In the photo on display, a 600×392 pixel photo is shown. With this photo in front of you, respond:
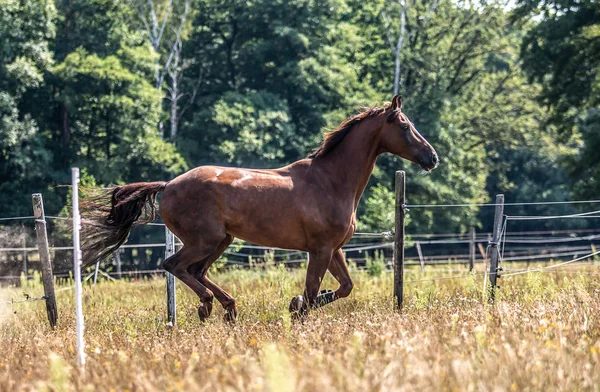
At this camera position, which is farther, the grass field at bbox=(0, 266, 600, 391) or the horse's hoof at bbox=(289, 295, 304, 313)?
the horse's hoof at bbox=(289, 295, 304, 313)

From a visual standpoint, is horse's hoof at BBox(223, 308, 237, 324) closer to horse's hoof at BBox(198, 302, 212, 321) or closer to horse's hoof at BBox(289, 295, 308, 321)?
horse's hoof at BBox(198, 302, 212, 321)

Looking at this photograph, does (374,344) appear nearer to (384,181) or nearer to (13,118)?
(13,118)

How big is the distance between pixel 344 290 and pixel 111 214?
2781 millimetres

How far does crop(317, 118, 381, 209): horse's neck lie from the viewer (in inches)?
371

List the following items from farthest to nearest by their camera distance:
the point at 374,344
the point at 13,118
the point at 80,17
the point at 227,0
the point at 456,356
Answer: the point at 227,0 → the point at 80,17 → the point at 13,118 → the point at 374,344 → the point at 456,356

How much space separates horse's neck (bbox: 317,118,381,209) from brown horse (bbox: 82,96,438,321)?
11 mm

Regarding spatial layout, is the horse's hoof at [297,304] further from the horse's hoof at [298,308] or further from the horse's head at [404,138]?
the horse's head at [404,138]

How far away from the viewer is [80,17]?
1287 inches

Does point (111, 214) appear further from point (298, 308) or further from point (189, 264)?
point (298, 308)

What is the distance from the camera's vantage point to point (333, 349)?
5.76 metres

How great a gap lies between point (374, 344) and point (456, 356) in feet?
2.58

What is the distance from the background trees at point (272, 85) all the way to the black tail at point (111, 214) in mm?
16636

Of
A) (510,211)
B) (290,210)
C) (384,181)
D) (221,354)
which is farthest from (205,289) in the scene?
(510,211)

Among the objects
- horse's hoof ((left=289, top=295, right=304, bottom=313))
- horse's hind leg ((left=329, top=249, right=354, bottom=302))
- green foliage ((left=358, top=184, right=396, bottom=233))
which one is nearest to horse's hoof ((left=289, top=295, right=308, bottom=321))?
horse's hoof ((left=289, top=295, right=304, bottom=313))
